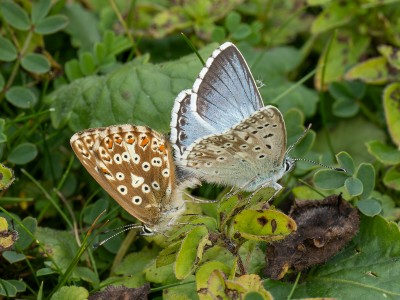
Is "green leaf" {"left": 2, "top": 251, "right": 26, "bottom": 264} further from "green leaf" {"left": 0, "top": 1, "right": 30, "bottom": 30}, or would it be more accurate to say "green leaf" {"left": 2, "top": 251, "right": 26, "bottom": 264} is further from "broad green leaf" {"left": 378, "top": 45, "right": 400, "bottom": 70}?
"broad green leaf" {"left": 378, "top": 45, "right": 400, "bottom": 70}

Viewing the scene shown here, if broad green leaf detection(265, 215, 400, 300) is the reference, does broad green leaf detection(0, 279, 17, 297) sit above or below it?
above

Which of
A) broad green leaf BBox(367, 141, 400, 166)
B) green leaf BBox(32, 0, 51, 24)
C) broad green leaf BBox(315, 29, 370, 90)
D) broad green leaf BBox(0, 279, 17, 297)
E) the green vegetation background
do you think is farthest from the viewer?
broad green leaf BBox(315, 29, 370, 90)

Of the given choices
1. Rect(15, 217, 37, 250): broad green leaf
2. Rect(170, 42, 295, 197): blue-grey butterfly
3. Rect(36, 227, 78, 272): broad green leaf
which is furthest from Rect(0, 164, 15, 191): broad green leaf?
Rect(170, 42, 295, 197): blue-grey butterfly

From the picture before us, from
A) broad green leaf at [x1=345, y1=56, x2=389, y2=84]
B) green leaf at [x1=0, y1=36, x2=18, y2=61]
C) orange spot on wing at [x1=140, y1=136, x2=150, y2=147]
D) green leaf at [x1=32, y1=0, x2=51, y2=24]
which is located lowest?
broad green leaf at [x1=345, y1=56, x2=389, y2=84]

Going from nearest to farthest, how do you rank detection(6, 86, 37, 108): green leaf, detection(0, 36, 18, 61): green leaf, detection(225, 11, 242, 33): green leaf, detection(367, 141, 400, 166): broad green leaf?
detection(367, 141, 400, 166): broad green leaf
detection(6, 86, 37, 108): green leaf
detection(0, 36, 18, 61): green leaf
detection(225, 11, 242, 33): green leaf

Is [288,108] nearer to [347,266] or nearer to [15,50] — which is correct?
[347,266]

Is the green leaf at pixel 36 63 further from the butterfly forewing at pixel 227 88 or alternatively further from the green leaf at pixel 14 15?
the butterfly forewing at pixel 227 88

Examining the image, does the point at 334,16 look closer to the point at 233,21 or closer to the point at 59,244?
the point at 233,21

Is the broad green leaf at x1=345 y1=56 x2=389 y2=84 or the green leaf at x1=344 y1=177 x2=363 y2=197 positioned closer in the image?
the green leaf at x1=344 y1=177 x2=363 y2=197
